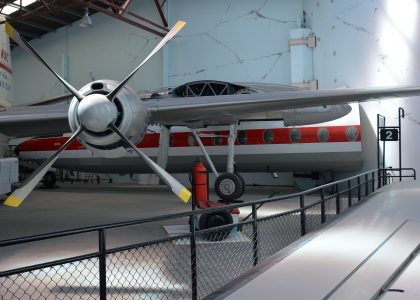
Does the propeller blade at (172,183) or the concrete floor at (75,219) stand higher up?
the propeller blade at (172,183)

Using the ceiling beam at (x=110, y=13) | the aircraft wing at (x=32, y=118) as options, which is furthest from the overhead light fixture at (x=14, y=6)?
the aircraft wing at (x=32, y=118)

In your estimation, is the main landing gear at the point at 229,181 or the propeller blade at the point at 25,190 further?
the main landing gear at the point at 229,181

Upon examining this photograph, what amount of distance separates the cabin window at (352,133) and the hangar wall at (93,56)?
10945 millimetres

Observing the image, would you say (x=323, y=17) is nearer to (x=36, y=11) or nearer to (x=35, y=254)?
(x=36, y=11)

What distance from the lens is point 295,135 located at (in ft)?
51.6

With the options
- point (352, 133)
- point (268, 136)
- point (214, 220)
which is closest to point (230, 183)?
point (268, 136)

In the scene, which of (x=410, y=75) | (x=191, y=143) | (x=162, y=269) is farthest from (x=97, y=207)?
(x=410, y=75)

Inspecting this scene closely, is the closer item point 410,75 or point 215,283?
point 215,283

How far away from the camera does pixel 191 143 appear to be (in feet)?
55.1

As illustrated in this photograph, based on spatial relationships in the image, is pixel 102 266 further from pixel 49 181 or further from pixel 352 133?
pixel 49 181

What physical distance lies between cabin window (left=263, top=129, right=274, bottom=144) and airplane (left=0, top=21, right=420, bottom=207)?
745 centimetres

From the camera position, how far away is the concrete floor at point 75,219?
724 cm

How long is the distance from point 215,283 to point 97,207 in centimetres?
888

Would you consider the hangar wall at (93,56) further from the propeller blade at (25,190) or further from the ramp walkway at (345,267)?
the ramp walkway at (345,267)
